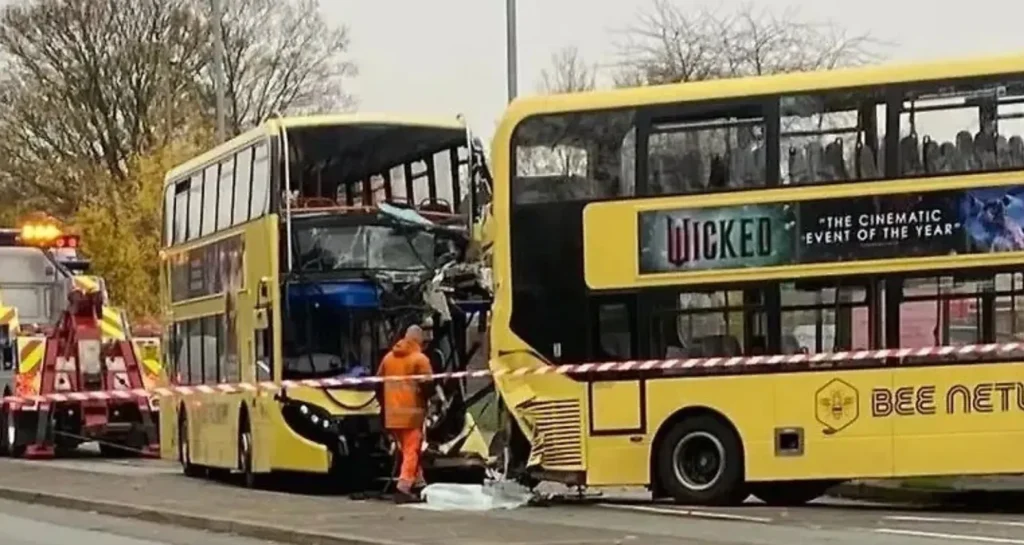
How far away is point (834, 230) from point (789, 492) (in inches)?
120

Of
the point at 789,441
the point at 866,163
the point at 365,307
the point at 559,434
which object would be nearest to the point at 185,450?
the point at 365,307

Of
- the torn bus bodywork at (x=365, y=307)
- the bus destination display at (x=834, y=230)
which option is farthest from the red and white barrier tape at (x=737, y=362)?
the bus destination display at (x=834, y=230)

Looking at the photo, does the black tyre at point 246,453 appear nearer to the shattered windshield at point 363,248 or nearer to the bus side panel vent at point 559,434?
the shattered windshield at point 363,248

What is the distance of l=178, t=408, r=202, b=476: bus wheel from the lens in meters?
28.9

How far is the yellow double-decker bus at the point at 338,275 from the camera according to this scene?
2392 cm

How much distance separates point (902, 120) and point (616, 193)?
2.80 m

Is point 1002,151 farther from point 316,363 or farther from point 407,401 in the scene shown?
point 316,363

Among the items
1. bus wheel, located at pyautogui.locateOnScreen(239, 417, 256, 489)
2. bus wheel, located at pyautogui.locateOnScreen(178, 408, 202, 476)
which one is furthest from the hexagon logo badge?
bus wheel, located at pyautogui.locateOnScreen(178, 408, 202, 476)

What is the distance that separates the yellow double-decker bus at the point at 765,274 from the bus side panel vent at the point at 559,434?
20mm

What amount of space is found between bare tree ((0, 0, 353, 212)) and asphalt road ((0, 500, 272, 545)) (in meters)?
36.0

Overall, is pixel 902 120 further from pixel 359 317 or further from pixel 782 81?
pixel 359 317

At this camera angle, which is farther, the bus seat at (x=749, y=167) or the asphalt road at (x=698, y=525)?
the bus seat at (x=749, y=167)

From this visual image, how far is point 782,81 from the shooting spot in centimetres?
2036

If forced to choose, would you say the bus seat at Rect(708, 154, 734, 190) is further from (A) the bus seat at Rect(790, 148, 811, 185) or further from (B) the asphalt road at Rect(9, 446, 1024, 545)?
(B) the asphalt road at Rect(9, 446, 1024, 545)
